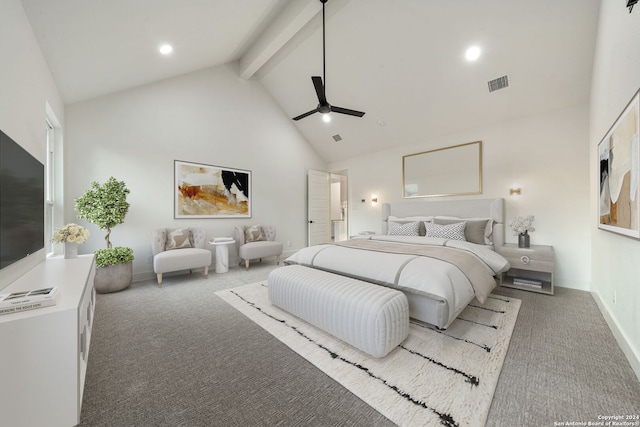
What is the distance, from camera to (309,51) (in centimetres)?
431

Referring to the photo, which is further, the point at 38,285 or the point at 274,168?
the point at 274,168

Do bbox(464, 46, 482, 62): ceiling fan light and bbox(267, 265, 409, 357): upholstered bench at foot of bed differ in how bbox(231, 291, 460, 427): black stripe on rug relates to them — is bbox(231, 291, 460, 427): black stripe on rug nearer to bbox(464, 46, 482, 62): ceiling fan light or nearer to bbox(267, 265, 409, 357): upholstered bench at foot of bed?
bbox(267, 265, 409, 357): upholstered bench at foot of bed

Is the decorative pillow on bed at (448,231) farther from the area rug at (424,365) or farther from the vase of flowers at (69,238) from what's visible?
the vase of flowers at (69,238)

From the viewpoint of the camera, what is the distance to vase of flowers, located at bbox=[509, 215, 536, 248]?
138 inches

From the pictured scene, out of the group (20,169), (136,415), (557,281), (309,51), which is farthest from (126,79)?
(557,281)

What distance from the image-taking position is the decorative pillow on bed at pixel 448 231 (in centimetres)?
369

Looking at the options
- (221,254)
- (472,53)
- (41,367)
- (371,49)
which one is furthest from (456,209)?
(41,367)

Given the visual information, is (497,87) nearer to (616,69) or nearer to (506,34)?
(506,34)

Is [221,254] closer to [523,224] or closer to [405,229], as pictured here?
[405,229]

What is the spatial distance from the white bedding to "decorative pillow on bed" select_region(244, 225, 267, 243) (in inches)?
80.7

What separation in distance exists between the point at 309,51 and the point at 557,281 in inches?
210

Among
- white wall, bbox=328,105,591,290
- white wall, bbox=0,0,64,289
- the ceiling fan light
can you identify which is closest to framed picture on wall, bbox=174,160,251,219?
white wall, bbox=0,0,64,289

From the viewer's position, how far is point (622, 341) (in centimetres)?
189

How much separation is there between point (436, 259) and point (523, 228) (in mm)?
2162
